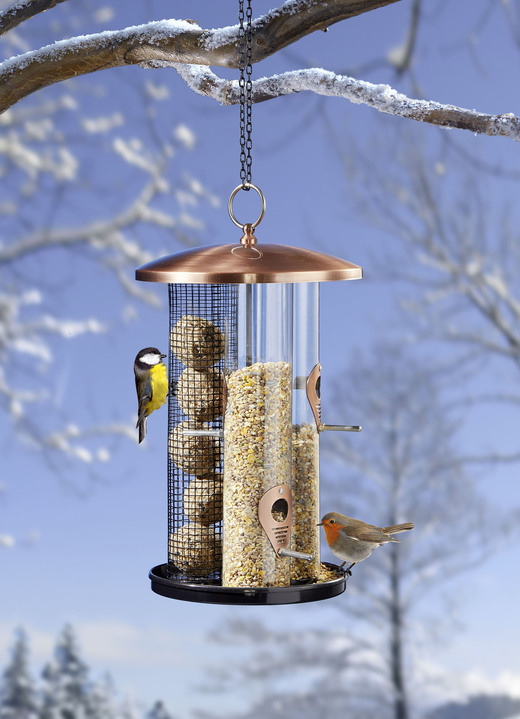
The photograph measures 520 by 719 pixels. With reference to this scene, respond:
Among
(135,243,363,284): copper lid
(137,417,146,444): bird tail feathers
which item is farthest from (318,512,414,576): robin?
(135,243,363,284): copper lid

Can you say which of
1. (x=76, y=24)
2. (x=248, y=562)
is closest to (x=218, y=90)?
(x=248, y=562)

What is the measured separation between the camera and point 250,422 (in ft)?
6.12

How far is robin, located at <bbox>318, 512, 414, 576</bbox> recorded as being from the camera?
2.01m

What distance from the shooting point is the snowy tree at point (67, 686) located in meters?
4.50

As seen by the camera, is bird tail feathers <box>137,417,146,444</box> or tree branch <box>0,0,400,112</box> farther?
tree branch <box>0,0,400,112</box>

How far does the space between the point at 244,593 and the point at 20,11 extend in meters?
2.02

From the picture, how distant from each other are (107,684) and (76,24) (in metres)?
3.53

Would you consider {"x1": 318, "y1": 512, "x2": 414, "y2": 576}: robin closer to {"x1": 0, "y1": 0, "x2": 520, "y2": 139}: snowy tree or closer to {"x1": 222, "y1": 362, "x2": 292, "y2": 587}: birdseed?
{"x1": 222, "y1": 362, "x2": 292, "y2": 587}: birdseed

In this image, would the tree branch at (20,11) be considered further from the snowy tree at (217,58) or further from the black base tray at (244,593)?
the black base tray at (244,593)

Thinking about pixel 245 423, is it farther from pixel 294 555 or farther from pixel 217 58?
pixel 217 58

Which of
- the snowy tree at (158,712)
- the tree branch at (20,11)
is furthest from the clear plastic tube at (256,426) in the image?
the snowy tree at (158,712)

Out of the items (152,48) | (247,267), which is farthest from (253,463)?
(152,48)

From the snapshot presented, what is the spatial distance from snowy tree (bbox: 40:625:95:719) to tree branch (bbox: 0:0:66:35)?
10.1ft

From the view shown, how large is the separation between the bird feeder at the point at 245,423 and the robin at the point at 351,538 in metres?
0.05
